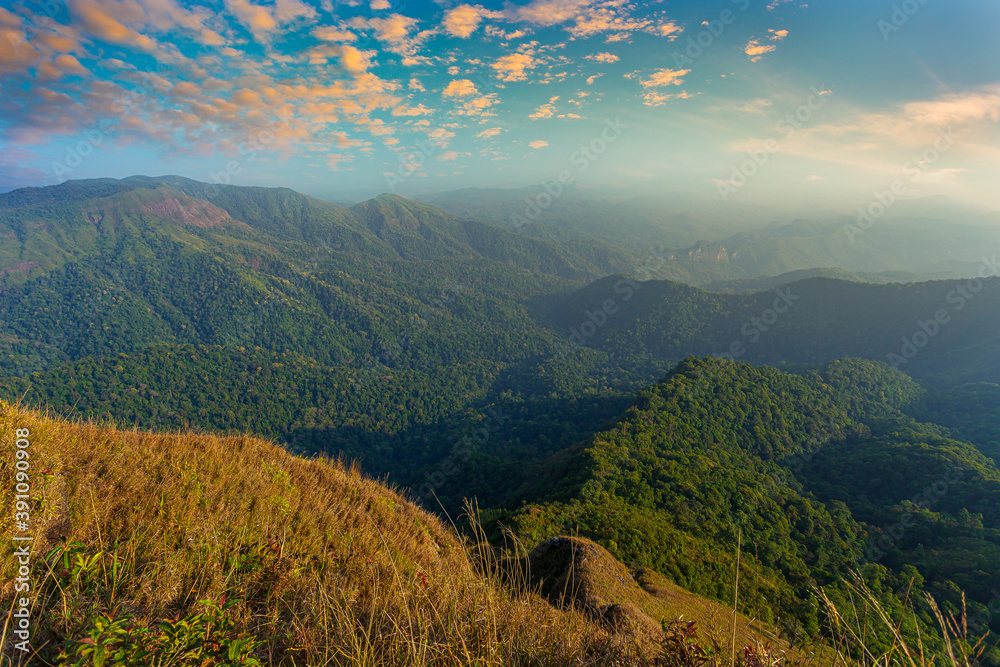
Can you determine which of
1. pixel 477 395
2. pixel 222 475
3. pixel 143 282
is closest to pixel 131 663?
→ pixel 222 475

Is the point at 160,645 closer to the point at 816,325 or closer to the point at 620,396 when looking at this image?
the point at 620,396

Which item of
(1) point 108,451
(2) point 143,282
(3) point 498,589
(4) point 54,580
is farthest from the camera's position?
(2) point 143,282

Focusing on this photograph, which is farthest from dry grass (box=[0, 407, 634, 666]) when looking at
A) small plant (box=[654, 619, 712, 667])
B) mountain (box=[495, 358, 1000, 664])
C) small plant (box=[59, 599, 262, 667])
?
mountain (box=[495, 358, 1000, 664])

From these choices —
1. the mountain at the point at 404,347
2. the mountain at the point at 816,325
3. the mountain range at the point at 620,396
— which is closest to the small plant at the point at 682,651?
the mountain range at the point at 620,396

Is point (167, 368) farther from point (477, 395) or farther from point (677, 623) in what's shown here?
point (677, 623)

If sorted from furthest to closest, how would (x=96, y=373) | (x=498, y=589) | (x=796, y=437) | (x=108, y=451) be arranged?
(x=96, y=373), (x=796, y=437), (x=108, y=451), (x=498, y=589)

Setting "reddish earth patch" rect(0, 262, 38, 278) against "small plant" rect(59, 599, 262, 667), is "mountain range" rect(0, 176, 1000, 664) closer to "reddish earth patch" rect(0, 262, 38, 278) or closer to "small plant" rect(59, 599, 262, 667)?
"reddish earth patch" rect(0, 262, 38, 278)
